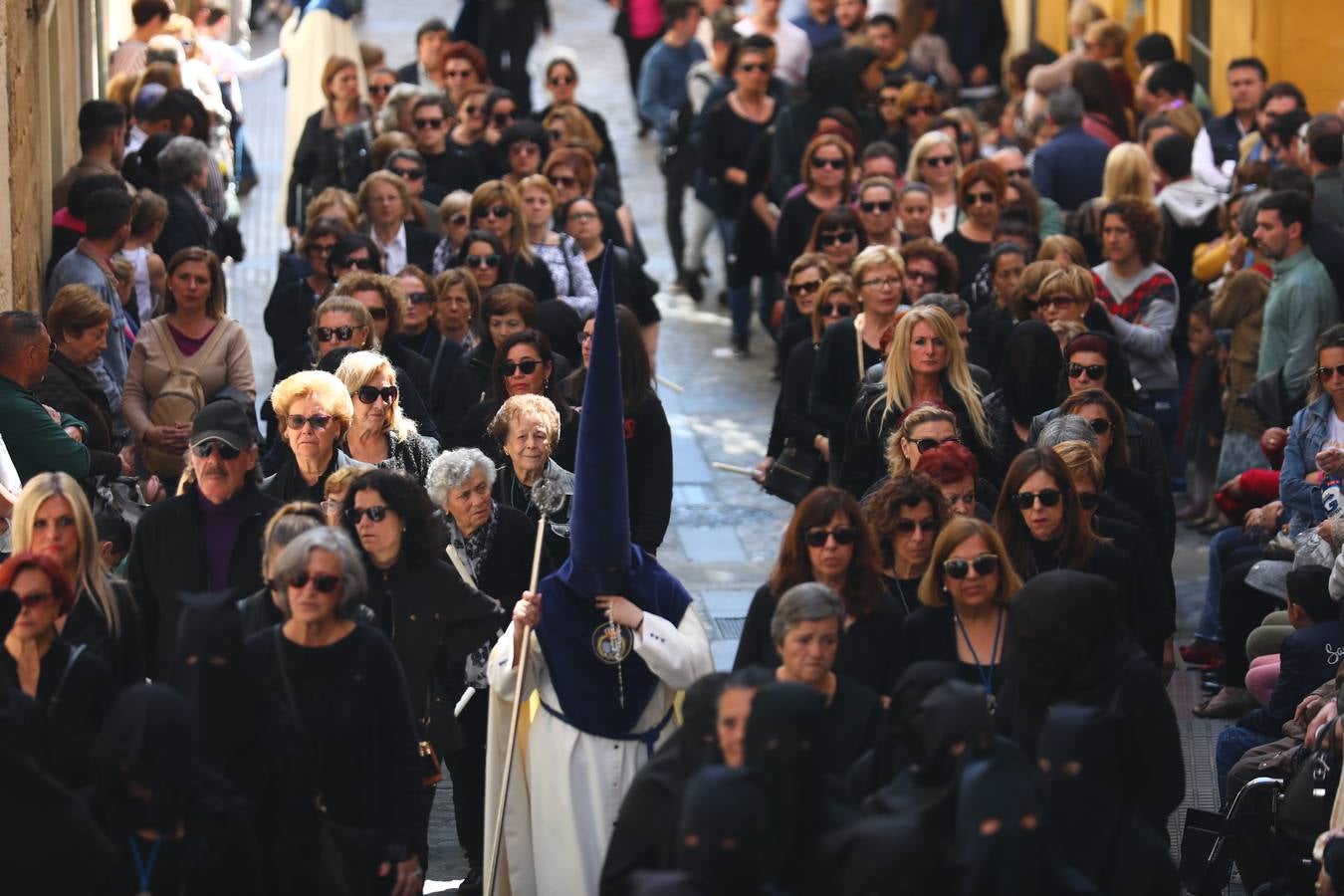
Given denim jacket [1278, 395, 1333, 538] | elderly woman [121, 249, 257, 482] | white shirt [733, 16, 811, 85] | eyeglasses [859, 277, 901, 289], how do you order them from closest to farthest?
1. denim jacket [1278, 395, 1333, 538]
2. elderly woman [121, 249, 257, 482]
3. eyeglasses [859, 277, 901, 289]
4. white shirt [733, 16, 811, 85]

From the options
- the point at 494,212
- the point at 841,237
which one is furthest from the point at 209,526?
the point at 841,237

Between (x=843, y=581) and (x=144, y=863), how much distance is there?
8.32 ft

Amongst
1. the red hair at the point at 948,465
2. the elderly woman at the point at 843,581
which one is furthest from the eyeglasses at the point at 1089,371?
the elderly woman at the point at 843,581

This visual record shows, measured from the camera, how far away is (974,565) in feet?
26.8

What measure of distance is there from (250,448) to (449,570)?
81cm

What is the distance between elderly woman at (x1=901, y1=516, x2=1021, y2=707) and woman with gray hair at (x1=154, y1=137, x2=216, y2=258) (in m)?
6.69

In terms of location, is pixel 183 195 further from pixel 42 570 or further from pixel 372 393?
pixel 42 570

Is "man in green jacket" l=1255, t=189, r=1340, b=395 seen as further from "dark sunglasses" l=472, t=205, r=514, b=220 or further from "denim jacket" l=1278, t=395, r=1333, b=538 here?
"dark sunglasses" l=472, t=205, r=514, b=220

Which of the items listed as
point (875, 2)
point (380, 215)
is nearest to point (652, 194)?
point (875, 2)

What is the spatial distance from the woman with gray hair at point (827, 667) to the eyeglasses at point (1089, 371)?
134 inches

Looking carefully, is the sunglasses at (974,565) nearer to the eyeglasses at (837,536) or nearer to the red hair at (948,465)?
the eyeglasses at (837,536)

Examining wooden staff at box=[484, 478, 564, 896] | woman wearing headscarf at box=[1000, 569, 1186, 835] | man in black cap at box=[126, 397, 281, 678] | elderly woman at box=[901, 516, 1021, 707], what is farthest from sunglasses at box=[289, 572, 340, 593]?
woman wearing headscarf at box=[1000, 569, 1186, 835]

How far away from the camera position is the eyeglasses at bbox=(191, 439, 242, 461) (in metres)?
8.63

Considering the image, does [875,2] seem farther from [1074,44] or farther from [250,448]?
[250,448]
